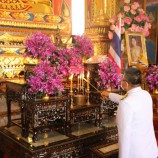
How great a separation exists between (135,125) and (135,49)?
2983 millimetres

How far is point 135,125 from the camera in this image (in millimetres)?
1869

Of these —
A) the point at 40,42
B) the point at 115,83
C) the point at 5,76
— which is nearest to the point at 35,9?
the point at 5,76

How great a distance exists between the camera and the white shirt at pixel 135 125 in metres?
1.82

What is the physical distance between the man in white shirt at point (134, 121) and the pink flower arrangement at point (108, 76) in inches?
41.9

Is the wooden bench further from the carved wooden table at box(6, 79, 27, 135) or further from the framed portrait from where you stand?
the framed portrait

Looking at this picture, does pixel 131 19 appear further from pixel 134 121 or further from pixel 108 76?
pixel 134 121


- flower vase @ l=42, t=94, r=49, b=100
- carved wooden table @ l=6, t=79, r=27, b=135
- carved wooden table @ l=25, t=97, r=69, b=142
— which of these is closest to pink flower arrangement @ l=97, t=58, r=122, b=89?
carved wooden table @ l=25, t=97, r=69, b=142

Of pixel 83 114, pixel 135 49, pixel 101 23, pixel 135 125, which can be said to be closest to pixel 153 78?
pixel 135 49

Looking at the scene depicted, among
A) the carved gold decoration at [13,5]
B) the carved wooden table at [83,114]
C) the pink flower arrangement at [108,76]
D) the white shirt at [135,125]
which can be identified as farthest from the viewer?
the carved gold decoration at [13,5]

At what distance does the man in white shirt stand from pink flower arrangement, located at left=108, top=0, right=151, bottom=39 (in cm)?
274

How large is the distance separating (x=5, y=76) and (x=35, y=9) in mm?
1298

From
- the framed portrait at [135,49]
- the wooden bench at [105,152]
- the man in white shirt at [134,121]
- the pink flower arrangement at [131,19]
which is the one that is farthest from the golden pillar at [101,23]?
the man in white shirt at [134,121]

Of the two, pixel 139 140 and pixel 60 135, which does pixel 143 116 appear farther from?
pixel 60 135

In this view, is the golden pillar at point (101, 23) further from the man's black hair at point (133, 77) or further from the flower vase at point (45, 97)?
the man's black hair at point (133, 77)
